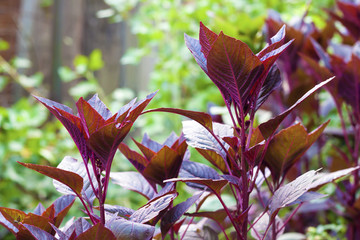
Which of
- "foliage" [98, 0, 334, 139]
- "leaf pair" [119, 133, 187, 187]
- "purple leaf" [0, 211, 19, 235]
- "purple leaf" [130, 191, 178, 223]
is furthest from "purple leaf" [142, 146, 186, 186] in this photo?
"foliage" [98, 0, 334, 139]

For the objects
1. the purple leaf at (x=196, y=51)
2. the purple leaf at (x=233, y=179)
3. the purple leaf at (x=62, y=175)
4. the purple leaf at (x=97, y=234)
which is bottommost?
the purple leaf at (x=233, y=179)

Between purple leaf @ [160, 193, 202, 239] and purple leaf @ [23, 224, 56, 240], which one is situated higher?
purple leaf @ [23, 224, 56, 240]

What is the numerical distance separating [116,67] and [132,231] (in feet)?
7.66

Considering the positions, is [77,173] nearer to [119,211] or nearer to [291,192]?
[119,211]

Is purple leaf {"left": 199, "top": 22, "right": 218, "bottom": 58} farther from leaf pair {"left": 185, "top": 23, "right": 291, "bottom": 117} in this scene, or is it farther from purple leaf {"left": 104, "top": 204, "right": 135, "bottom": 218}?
purple leaf {"left": 104, "top": 204, "right": 135, "bottom": 218}

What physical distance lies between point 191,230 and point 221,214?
6cm

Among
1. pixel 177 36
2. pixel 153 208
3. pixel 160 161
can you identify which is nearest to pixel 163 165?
pixel 160 161

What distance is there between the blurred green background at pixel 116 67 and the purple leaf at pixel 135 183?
2.83 ft

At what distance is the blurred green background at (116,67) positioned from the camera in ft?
6.83

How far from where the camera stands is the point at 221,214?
2.33ft

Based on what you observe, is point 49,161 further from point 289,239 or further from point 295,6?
point 295,6

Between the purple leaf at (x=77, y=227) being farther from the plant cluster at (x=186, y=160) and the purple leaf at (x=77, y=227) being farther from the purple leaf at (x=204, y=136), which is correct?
the purple leaf at (x=204, y=136)

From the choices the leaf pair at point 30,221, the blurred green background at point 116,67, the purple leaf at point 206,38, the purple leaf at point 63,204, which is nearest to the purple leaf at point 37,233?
the leaf pair at point 30,221

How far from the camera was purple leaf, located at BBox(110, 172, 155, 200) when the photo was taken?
2.48 feet
